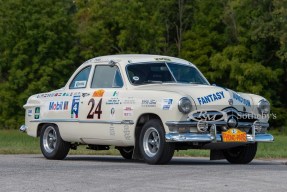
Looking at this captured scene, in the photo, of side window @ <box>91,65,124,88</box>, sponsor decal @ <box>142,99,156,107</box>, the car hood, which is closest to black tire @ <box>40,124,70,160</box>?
side window @ <box>91,65,124,88</box>

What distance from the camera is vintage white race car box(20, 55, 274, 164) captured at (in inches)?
602

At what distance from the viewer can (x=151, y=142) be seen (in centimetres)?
1570

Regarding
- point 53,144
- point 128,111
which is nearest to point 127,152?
point 53,144

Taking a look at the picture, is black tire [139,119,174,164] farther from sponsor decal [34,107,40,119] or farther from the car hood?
sponsor decal [34,107,40,119]

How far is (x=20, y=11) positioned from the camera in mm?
68000

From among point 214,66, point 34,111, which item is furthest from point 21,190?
point 214,66

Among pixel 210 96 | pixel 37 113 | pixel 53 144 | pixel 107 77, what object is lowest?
pixel 53 144

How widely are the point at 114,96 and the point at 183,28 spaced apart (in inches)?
2112

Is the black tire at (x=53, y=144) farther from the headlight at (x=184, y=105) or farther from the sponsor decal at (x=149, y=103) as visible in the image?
the headlight at (x=184, y=105)

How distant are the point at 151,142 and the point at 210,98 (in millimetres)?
1241

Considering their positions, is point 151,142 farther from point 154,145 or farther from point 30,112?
point 30,112

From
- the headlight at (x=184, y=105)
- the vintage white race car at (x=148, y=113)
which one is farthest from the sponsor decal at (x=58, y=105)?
the headlight at (x=184, y=105)

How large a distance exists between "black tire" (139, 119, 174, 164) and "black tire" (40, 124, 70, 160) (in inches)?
101

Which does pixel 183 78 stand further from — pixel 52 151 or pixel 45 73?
pixel 45 73
